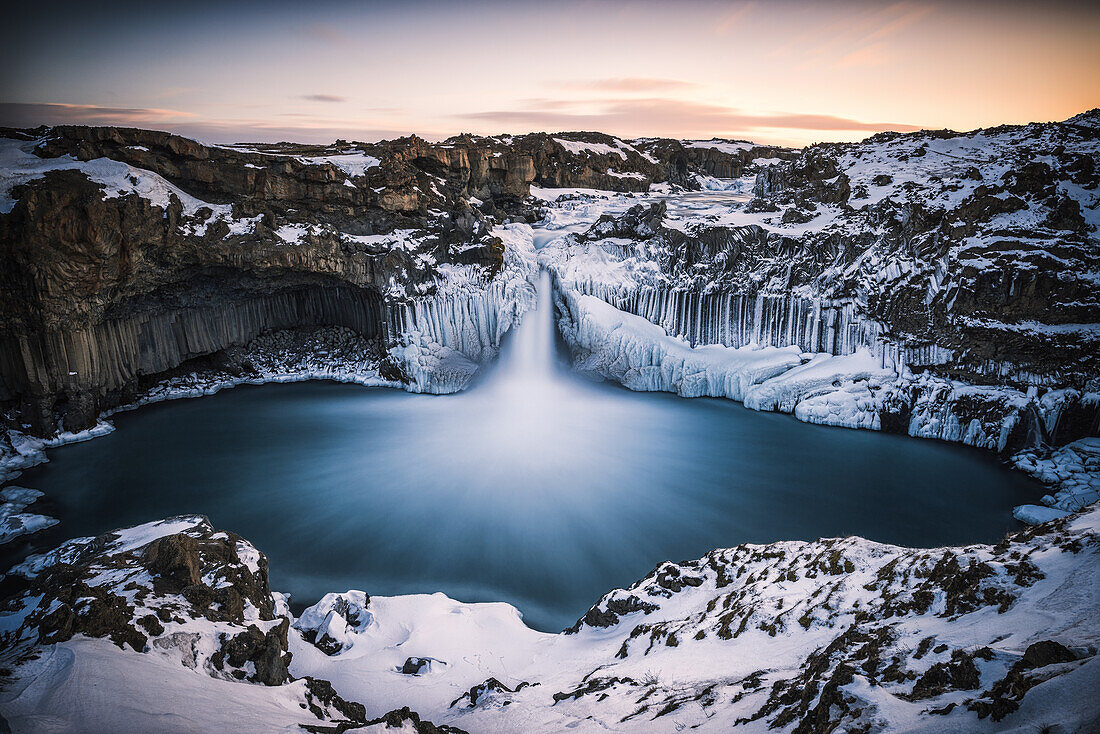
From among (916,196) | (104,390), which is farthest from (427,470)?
Answer: (916,196)

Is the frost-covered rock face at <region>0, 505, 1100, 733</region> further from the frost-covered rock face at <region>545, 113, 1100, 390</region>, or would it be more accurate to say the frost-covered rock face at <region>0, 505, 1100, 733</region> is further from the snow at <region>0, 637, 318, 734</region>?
the frost-covered rock face at <region>545, 113, 1100, 390</region>

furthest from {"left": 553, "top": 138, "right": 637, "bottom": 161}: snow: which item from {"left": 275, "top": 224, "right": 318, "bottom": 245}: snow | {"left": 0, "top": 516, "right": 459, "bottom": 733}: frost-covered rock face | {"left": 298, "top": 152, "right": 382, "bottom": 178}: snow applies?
{"left": 0, "top": 516, "right": 459, "bottom": 733}: frost-covered rock face

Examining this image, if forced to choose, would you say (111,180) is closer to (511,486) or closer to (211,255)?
(211,255)

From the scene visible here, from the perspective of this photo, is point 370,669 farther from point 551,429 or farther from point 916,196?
point 916,196

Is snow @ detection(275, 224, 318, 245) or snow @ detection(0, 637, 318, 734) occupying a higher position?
snow @ detection(275, 224, 318, 245)

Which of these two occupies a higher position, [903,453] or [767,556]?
[767,556]

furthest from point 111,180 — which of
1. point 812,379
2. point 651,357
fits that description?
point 812,379

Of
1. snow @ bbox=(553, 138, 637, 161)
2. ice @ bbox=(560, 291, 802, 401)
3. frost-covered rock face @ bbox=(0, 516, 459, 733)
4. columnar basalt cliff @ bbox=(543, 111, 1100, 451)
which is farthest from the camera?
snow @ bbox=(553, 138, 637, 161)
